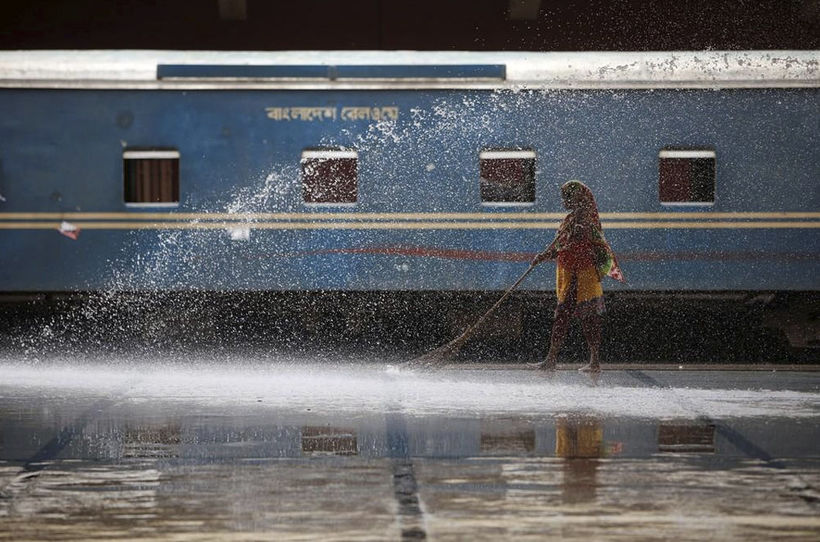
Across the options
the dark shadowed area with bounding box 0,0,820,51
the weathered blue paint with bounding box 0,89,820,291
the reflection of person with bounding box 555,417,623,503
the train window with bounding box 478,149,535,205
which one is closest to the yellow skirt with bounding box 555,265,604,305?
the weathered blue paint with bounding box 0,89,820,291

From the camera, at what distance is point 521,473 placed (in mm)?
7664

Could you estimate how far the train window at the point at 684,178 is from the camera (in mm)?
15562

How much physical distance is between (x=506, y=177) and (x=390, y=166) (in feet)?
3.79

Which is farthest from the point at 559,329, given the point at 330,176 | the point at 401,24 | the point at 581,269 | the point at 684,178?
the point at 401,24

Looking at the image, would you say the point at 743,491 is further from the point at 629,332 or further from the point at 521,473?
the point at 629,332

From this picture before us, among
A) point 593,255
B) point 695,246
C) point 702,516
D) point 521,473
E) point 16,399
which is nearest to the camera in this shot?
point 702,516

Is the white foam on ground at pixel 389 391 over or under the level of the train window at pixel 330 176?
under

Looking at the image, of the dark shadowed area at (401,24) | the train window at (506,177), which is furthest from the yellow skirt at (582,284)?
the dark shadowed area at (401,24)

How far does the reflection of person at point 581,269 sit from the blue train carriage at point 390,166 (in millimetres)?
1304

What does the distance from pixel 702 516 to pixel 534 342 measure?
9.54 meters

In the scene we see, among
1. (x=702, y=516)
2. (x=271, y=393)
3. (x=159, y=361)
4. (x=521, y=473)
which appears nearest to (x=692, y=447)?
(x=521, y=473)

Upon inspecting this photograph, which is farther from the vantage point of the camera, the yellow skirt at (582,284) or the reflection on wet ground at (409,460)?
the yellow skirt at (582,284)

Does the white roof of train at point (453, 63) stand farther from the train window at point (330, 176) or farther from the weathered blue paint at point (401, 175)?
the train window at point (330, 176)

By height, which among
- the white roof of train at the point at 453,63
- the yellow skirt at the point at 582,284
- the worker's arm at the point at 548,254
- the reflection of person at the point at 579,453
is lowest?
the reflection of person at the point at 579,453
